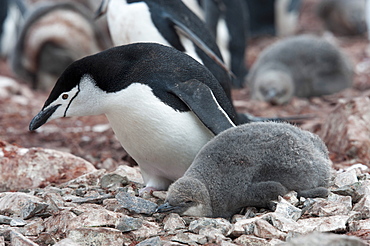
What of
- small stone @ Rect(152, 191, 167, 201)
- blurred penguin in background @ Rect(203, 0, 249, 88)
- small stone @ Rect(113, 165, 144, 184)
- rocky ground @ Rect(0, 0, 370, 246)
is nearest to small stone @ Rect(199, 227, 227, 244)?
rocky ground @ Rect(0, 0, 370, 246)

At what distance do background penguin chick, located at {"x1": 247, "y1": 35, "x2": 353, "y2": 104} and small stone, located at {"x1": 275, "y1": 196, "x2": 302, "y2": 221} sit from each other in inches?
204

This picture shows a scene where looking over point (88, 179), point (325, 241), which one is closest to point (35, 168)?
point (88, 179)

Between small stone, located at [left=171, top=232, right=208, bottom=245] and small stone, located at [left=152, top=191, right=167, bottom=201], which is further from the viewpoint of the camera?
small stone, located at [left=152, top=191, right=167, bottom=201]

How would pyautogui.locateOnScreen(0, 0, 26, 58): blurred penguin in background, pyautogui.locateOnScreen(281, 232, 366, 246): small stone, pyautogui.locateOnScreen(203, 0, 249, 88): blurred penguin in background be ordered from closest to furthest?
pyautogui.locateOnScreen(281, 232, 366, 246): small stone < pyautogui.locateOnScreen(203, 0, 249, 88): blurred penguin in background < pyautogui.locateOnScreen(0, 0, 26, 58): blurred penguin in background

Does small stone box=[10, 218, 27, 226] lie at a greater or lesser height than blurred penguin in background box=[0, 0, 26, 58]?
greater

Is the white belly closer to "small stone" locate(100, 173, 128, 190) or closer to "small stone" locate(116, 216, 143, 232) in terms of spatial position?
"small stone" locate(100, 173, 128, 190)

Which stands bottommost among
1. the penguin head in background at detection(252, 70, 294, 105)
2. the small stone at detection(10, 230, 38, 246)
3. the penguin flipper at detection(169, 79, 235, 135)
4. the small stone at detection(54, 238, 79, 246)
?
the penguin head in background at detection(252, 70, 294, 105)

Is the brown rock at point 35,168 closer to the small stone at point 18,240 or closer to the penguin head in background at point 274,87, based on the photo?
the small stone at point 18,240

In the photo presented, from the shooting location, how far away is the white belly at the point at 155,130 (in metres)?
3.42

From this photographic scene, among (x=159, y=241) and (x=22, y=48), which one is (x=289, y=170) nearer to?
(x=159, y=241)

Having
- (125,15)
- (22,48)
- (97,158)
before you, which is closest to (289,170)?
(125,15)

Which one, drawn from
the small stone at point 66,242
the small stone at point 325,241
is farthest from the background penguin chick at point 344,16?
the small stone at point 325,241

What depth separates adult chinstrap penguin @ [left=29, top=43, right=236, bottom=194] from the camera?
3.44m

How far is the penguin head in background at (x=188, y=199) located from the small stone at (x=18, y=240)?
60cm
